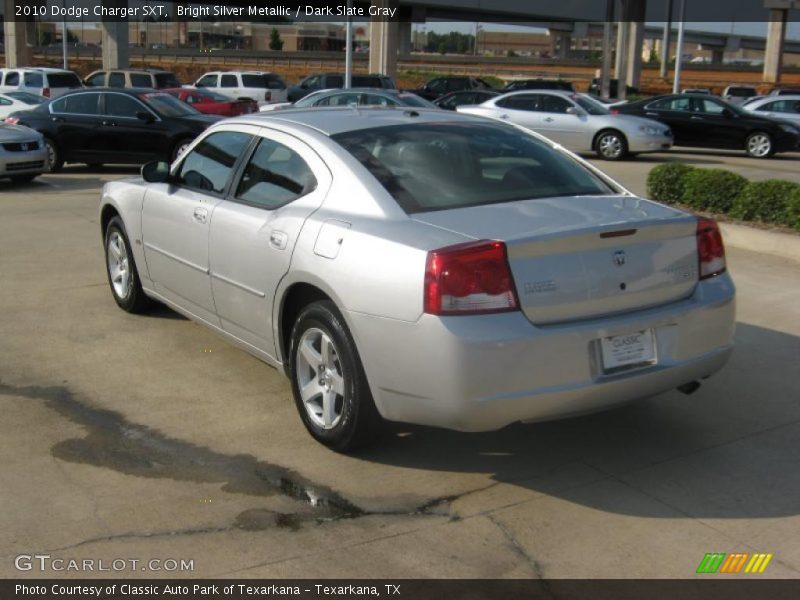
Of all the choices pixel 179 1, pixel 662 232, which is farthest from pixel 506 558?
pixel 179 1

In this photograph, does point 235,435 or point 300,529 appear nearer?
point 300,529

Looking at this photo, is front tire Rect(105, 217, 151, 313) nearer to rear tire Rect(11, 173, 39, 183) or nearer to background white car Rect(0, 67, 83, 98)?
rear tire Rect(11, 173, 39, 183)

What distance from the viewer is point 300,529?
4199 millimetres

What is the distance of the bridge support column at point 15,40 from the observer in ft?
185

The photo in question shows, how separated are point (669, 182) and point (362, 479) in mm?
8526

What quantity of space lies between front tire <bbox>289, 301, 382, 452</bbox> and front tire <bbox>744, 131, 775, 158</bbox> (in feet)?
64.2

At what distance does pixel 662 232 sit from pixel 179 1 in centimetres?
6814

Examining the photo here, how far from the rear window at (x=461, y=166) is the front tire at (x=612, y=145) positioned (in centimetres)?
1590

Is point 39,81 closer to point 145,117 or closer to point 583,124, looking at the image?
point 145,117

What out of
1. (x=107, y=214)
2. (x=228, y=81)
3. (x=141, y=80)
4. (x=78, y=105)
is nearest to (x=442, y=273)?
(x=107, y=214)

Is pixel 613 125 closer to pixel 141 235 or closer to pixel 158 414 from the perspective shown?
pixel 141 235

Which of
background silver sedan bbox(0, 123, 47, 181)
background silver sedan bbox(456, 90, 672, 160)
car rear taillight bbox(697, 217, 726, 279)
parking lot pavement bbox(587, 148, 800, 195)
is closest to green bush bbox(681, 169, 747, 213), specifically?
parking lot pavement bbox(587, 148, 800, 195)

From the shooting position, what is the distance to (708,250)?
16.2ft

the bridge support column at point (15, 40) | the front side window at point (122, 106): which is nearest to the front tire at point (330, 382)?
the front side window at point (122, 106)
